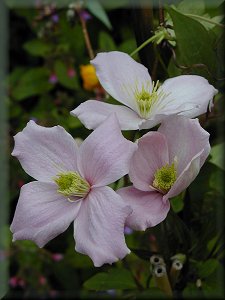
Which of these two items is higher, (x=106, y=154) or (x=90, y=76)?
(x=106, y=154)

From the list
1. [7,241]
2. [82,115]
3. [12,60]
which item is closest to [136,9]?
[82,115]

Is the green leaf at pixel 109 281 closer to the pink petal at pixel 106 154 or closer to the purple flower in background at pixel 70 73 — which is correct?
the pink petal at pixel 106 154

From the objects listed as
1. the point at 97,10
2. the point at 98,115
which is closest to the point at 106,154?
the point at 98,115

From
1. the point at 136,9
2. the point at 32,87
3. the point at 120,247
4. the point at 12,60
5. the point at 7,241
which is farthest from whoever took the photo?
the point at 12,60

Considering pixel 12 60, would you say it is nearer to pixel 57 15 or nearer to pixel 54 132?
pixel 57 15

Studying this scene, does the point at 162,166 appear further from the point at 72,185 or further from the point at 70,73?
the point at 70,73

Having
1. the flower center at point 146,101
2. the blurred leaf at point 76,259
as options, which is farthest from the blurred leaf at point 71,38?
the flower center at point 146,101

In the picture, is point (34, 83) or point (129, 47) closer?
point (129, 47)
